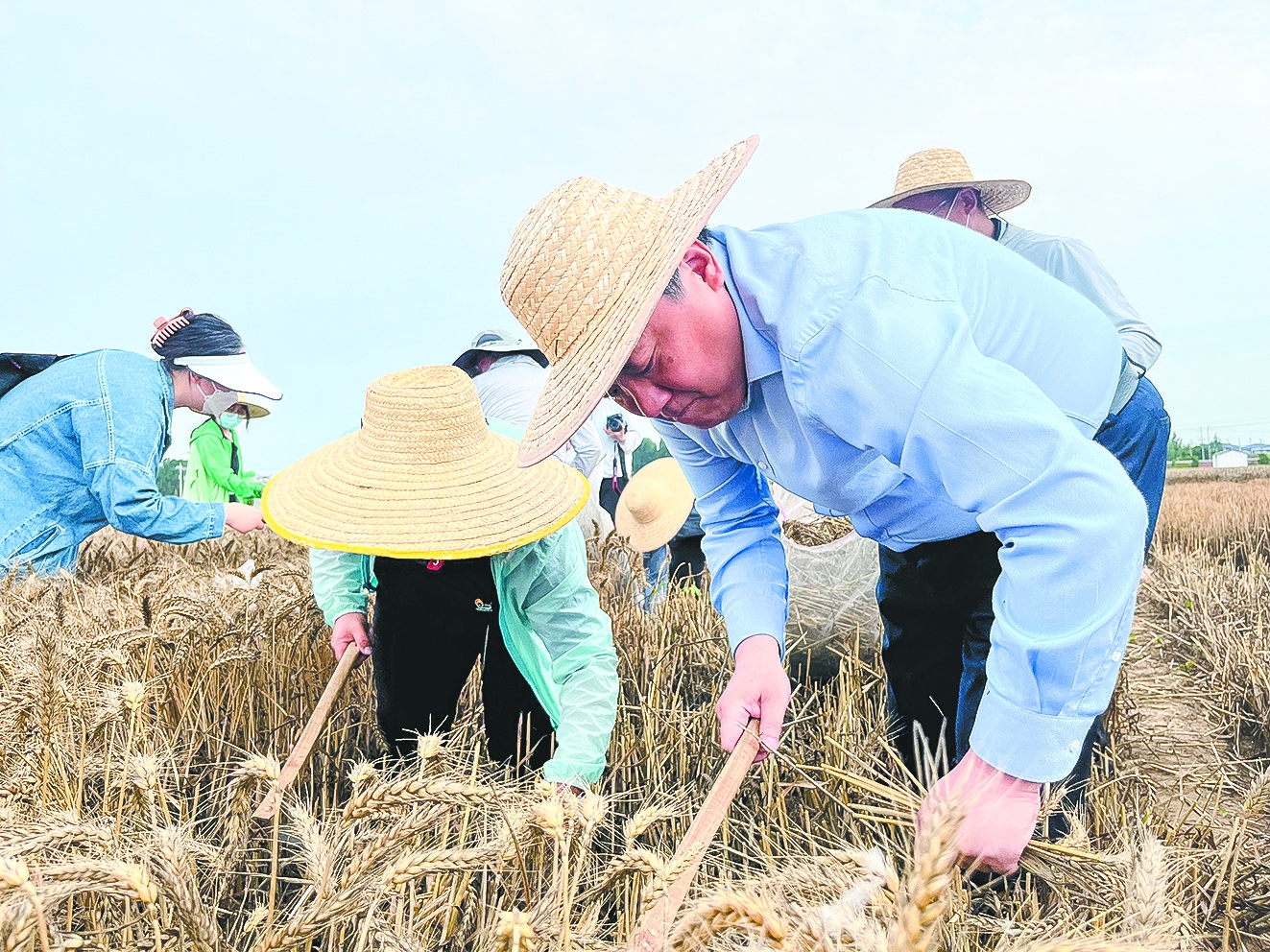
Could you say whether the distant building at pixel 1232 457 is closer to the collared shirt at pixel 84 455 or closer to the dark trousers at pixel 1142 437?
the dark trousers at pixel 1142 437

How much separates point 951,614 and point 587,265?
0.99 meters

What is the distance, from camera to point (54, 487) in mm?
3146

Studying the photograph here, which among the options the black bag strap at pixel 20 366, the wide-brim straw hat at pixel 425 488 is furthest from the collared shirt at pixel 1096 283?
the black bag strap at pixel 20 366

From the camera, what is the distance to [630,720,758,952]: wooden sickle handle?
863 millimetres

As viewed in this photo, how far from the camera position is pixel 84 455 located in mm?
3062

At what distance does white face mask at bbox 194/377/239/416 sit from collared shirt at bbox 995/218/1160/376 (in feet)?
9.72

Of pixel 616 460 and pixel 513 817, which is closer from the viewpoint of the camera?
pixel 513 817

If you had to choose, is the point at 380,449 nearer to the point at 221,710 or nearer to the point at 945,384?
the point at 221,710

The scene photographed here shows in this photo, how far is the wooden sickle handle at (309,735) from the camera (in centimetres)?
151

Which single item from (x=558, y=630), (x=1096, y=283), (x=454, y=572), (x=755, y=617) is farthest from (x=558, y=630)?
(x=1096, y=283)

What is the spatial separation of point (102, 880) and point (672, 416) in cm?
86

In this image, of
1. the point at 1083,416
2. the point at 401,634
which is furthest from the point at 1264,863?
the point at 401,634

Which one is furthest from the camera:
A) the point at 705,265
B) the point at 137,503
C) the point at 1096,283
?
the point at 137,503

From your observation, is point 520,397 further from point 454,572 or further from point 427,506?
point 427,506
